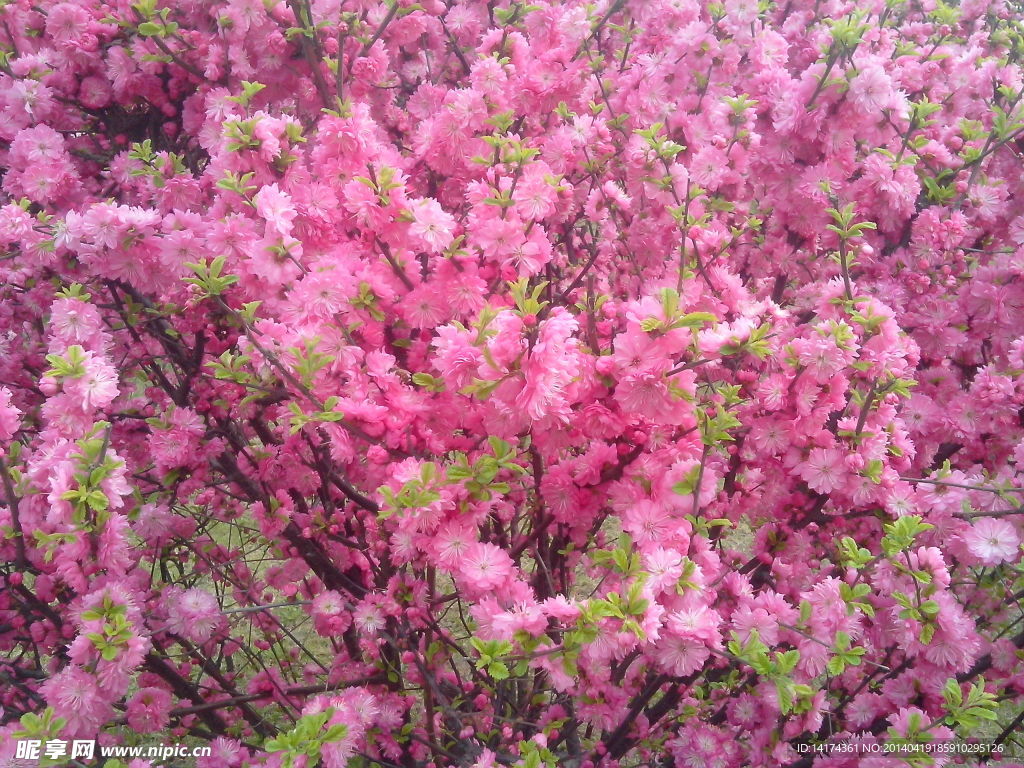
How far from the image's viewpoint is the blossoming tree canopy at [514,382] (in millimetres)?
1562

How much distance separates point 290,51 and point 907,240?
2.45 m

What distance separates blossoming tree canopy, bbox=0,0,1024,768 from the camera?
1.56 metres

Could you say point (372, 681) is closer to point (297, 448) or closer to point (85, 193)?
point (297, 448)

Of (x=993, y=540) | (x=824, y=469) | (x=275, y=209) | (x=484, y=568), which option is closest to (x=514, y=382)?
(x=484, y=568)

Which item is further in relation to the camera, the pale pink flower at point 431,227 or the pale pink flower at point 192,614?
the pale pink flower at point 192,614

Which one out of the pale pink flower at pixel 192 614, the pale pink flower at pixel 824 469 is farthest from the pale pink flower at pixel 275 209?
the pale pink flower at pixel 824 469

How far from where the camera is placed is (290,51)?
256 cm

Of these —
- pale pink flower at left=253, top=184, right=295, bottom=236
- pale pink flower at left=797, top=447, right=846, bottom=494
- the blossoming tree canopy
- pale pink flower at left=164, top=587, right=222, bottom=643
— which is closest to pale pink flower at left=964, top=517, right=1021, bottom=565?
the blossoming tree canopy

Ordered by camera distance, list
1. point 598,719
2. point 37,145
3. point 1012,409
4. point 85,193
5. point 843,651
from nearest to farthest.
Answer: point 843,651, point 1012,409, point 598,719, point 37,145, point 85,193

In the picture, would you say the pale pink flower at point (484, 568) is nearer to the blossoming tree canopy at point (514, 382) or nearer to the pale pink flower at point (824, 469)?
the blossoming tree canopy at point (514, 382)

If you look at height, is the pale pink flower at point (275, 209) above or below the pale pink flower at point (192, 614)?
above

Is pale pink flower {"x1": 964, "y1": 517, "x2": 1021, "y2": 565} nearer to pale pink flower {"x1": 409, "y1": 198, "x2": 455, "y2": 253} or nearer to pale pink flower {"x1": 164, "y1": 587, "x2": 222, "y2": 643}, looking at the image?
pale pink flower {"x1": 409, "y1": 198, "x2": 455, "y2": 253}

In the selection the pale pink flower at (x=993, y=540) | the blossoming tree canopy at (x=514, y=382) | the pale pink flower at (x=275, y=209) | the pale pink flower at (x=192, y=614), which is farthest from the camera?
the pale pink flower at (x=192, y=614)

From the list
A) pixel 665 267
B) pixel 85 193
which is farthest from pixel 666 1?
pixel 85 193
